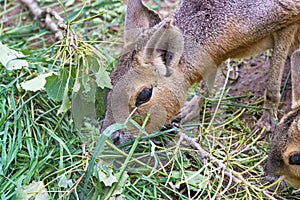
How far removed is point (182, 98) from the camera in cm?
439

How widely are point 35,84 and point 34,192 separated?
96 cm

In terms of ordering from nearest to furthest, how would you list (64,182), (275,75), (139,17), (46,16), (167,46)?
(64,182)
(167,46)
(139,17)
(275,75)
(46,16)

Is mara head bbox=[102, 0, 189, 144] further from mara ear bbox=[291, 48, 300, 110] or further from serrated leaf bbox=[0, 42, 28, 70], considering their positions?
mara ear bbox=[291, 48, 300, 110]

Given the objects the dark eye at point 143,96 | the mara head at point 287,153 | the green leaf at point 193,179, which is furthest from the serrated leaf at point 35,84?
the mara head at point 287,153

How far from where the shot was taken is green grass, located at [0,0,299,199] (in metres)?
3.54

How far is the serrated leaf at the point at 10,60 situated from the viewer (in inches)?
167

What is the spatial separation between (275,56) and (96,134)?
5.51 ft

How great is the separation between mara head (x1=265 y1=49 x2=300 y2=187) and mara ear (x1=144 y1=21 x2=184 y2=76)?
91 cm

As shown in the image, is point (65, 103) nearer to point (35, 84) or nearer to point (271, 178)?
point (35, 84)

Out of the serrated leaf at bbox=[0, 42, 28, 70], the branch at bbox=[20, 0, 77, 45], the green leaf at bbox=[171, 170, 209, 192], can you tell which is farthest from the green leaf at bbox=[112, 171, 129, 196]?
the branch at bbox=[20, 0, 77, 45]

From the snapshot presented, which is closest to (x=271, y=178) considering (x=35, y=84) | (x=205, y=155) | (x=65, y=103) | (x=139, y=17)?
(x=205, y=155)

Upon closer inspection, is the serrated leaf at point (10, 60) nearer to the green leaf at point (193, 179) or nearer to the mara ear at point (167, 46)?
the mara ear at point (167, 46)

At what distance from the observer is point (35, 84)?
404 cm

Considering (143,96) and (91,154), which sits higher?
(143,96)
